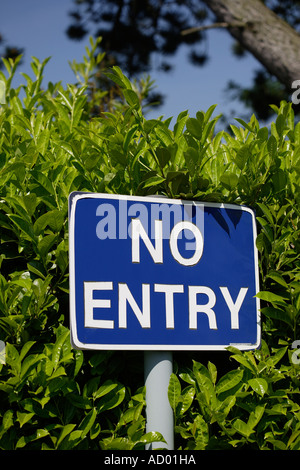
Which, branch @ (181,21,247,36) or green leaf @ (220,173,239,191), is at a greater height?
branch @ (181,21,247,36)

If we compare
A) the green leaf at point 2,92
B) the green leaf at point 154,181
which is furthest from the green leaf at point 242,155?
the green leaf at point 2,92

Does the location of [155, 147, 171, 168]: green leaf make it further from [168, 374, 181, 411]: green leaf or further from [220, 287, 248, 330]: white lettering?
[168, 374, 181, 411]: green leaf

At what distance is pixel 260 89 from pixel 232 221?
789 cm

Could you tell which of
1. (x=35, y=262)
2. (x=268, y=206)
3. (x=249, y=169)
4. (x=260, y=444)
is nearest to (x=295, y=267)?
(x=268, y=206)

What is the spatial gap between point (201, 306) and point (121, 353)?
297 millimetres

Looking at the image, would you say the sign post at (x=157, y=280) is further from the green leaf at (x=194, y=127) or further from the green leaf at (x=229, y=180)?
the green leaf at (x=194, y=127)

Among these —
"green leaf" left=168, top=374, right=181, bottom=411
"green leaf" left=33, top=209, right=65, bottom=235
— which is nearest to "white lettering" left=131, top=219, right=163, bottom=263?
"green leaf" left=33, top=209, right=65, bottom=235

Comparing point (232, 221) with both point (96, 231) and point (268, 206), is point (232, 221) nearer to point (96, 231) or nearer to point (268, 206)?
point (268, 206)

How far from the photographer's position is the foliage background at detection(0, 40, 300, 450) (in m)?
1.35

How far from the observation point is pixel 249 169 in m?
1.62

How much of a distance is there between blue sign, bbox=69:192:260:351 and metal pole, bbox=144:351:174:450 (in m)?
0.05

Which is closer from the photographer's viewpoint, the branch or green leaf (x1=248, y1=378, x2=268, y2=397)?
green leaf (x1=248, y1=378, x2=268, y2=397)

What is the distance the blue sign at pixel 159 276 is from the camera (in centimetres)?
129

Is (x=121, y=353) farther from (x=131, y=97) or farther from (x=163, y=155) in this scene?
(x=131, y=97)
